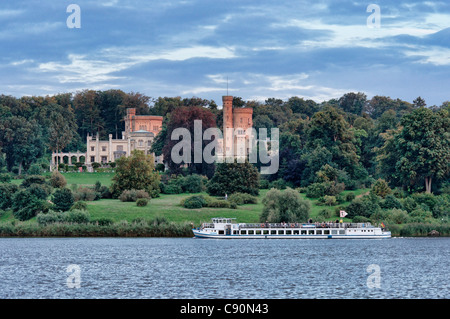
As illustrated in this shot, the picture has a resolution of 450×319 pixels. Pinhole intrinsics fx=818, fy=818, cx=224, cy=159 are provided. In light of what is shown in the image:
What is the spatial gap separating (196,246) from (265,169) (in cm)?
5190

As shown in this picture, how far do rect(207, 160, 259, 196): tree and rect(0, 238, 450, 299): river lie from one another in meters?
23.8

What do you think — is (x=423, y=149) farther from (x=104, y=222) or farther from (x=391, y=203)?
(x=104, y=222)

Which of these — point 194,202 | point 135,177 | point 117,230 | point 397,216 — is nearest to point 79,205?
point 117,230

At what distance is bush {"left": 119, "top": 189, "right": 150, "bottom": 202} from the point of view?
103 m

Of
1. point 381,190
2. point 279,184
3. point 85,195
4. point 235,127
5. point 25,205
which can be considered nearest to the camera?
point 25,205

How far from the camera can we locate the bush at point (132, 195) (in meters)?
103

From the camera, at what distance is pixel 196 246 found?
253 ft

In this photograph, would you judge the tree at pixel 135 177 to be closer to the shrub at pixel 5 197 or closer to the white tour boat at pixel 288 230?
the shrub at pixel 5 197

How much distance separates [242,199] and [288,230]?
55.0ft

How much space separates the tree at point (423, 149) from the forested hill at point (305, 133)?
126 millimetres

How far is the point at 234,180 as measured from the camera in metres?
108

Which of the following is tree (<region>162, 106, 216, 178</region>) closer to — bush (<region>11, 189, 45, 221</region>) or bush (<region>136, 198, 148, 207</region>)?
bush (<region>136, 198, 148, 207</region>)

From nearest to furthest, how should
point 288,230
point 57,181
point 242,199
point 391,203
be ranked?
point 288,230 → point 391,203 → point 242,199 → point 57,181

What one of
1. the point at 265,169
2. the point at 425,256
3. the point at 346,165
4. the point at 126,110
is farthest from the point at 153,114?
the point at 425,256
